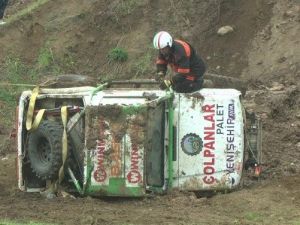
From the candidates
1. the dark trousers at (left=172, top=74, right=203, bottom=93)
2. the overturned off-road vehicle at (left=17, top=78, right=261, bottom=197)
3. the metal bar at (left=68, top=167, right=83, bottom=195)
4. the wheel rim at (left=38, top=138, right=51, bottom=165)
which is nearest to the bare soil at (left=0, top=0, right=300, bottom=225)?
the metal bar at (left=68, top=167, right=83, bottom=195)

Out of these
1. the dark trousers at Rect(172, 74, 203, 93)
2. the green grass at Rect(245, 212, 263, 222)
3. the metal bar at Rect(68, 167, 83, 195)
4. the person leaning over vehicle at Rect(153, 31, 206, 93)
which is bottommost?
the green grass at Rect(245, 212, 263, 222)

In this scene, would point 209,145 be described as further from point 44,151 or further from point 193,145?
point 44,151

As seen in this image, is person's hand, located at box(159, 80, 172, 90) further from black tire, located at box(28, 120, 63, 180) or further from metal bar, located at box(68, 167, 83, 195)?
metal bar, located at box(68, 167, 83, 195)

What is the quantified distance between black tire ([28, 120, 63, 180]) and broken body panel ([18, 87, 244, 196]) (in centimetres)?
22

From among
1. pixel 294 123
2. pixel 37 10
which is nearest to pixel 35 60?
pixel 37 10

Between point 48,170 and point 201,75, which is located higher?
point 201,75

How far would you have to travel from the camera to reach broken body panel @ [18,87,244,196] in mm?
9047

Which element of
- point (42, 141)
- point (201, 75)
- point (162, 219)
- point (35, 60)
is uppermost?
point (35, 60)

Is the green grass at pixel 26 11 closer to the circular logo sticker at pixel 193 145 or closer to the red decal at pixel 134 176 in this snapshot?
the circular logo sticker at pixel 193 145

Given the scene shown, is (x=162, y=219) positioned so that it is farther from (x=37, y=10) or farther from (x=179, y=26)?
(x=37, y=10)

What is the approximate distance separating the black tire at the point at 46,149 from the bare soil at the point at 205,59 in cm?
40

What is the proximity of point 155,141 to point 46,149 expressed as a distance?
140 centimetres

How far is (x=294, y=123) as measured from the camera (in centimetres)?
1290

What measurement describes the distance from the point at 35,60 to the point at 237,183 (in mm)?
9475
